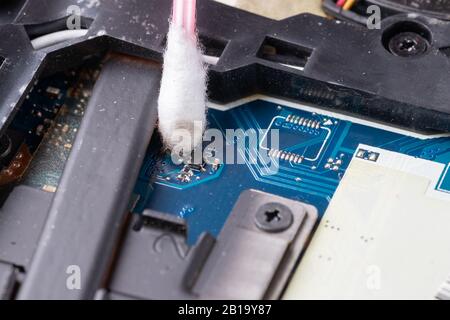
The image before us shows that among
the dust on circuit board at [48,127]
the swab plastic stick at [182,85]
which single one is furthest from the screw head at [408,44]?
the dust on circuit board at [48,127]

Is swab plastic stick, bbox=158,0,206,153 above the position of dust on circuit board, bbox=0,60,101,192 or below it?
above

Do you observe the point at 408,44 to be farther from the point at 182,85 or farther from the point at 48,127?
the point at 48,127

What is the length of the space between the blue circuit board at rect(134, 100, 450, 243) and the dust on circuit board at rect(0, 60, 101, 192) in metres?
0.20

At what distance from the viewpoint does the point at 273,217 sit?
1.70 meters

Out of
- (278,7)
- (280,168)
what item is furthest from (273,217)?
(278,7)

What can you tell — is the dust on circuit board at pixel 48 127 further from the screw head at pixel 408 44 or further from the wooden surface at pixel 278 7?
the screw head at pixel 408 44

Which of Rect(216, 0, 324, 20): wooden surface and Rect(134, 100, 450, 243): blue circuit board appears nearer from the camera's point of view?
Rect(134, 100, 450, 243): blue circuit board

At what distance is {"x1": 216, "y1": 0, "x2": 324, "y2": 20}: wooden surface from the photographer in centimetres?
220

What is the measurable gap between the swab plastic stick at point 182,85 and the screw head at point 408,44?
0.48 m

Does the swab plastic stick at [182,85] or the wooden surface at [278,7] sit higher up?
the wooden surface at [278,7]

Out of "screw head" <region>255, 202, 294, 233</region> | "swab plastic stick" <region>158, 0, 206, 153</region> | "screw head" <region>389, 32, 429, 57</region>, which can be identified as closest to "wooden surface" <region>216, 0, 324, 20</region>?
"screw head" <region>389, 32, 429, 57</region>

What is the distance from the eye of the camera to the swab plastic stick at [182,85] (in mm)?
1815

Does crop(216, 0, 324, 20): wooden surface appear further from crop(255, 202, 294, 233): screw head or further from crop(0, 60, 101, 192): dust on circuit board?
crop(255, 202, 294, 233): screw head
